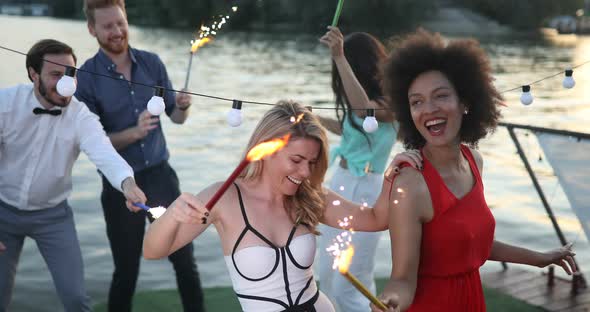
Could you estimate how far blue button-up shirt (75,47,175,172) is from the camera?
3947 millimetres

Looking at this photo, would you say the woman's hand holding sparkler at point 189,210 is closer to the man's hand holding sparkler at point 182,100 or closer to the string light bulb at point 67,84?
the string light bulb at point 67,84

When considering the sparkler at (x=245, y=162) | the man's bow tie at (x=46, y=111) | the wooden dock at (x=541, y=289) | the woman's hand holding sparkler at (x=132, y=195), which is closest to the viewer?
the sparkler at (x=245, y=162)

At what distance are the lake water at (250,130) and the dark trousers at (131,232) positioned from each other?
1.39m

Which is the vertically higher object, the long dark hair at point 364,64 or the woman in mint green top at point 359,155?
the long dark hair at point 364,64

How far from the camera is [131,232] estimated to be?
13.2 feet

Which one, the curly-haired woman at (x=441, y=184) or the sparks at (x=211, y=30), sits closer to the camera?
the curly-haired woman at (x=441, y=184)

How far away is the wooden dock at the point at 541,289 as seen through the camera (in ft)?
15.6

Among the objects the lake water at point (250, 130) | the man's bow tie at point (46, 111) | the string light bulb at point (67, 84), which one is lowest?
the lake water at point (250, 130)

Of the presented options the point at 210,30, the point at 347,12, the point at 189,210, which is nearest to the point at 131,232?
the point at 210,30

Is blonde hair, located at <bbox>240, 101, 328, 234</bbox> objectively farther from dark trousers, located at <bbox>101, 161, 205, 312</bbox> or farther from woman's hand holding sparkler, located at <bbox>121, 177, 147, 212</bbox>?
dark trousers, located at <bbox>101, 161, 205, 312</bbox>

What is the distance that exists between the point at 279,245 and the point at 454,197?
65 centimetres

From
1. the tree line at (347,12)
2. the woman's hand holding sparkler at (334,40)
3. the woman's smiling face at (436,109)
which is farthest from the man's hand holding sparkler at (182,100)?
the woman's smiling face at (436,109)

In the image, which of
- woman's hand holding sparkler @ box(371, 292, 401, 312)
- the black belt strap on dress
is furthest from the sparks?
woman's hand holding sparkler @ box(371, 292, 401, 312)

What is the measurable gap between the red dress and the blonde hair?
396 mm
